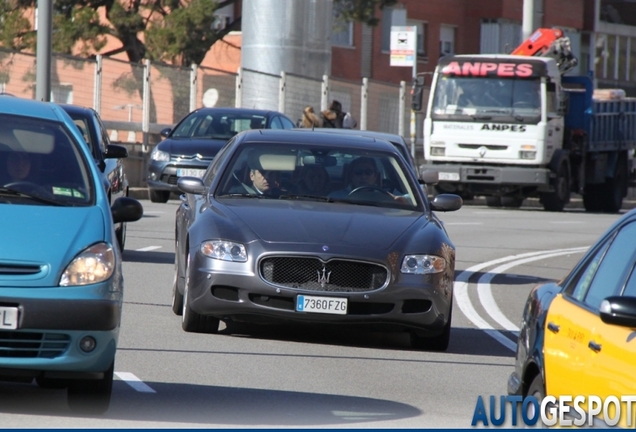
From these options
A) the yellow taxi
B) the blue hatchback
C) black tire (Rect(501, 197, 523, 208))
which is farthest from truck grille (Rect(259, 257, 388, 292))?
black tire (Rect(501, 197, 523, 208))

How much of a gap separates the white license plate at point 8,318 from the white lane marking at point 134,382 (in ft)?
4.43

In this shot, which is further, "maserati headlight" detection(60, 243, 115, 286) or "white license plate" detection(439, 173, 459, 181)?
"white license plate" detection(439, 173, 459, 181)

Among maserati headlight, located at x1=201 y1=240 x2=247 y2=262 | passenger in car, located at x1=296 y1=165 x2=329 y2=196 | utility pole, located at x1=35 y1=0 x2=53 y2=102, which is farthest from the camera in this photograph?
utility pole, located at x1=35 y1=0 x2=53 y2=102

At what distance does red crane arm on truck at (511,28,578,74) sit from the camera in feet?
107

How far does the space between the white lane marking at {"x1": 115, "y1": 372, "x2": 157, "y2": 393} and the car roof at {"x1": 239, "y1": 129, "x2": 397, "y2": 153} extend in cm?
352

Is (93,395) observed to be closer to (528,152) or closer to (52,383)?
(52,383)

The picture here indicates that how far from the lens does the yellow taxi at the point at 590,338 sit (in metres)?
4.96

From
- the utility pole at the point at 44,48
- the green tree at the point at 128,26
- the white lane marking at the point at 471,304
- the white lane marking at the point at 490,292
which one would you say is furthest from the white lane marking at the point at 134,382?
the green tree at the point at 128,26

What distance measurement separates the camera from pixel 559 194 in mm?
31641

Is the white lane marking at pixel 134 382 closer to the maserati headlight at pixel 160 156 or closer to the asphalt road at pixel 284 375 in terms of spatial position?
the asphalt road at pixel 284 375

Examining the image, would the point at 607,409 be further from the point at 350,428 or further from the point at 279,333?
the point at 279,333

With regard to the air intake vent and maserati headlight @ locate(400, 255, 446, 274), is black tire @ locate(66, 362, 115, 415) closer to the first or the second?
the air intake vent

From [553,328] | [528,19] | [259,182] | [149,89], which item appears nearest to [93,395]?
[553,328]

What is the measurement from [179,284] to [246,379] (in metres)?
2.64
